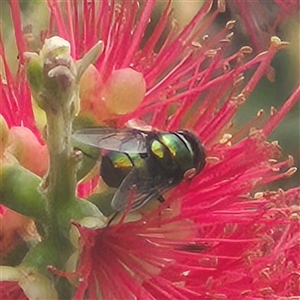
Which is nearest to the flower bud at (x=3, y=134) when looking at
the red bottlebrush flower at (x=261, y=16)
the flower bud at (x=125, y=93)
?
the flower bud at (x=125, y=93)

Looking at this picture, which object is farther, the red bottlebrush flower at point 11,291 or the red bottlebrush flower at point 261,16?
the red bottlebrush flower at point 261,16

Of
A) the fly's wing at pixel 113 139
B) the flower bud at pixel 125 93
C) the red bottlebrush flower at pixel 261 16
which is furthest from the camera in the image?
the red bottlebrush flower at pixel 261 16

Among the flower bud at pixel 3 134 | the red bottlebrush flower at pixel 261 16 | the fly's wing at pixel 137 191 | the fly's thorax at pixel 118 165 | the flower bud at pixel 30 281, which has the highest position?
the flower bud at pixel 3 134

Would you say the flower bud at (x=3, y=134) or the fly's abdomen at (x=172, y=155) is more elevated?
the flower bud at (x=3, y=134)

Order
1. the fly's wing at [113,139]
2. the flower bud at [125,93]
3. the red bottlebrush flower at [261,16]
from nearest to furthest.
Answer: the fly's wing at [113,139], the flower bud at [125,93], the red bottlebrush flower at [261,16]

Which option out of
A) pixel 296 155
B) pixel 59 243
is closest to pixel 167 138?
pixel 59 243

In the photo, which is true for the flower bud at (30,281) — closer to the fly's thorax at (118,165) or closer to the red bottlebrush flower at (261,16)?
the fly's thorax at (118,165)

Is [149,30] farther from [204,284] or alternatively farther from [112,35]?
[204,284]
